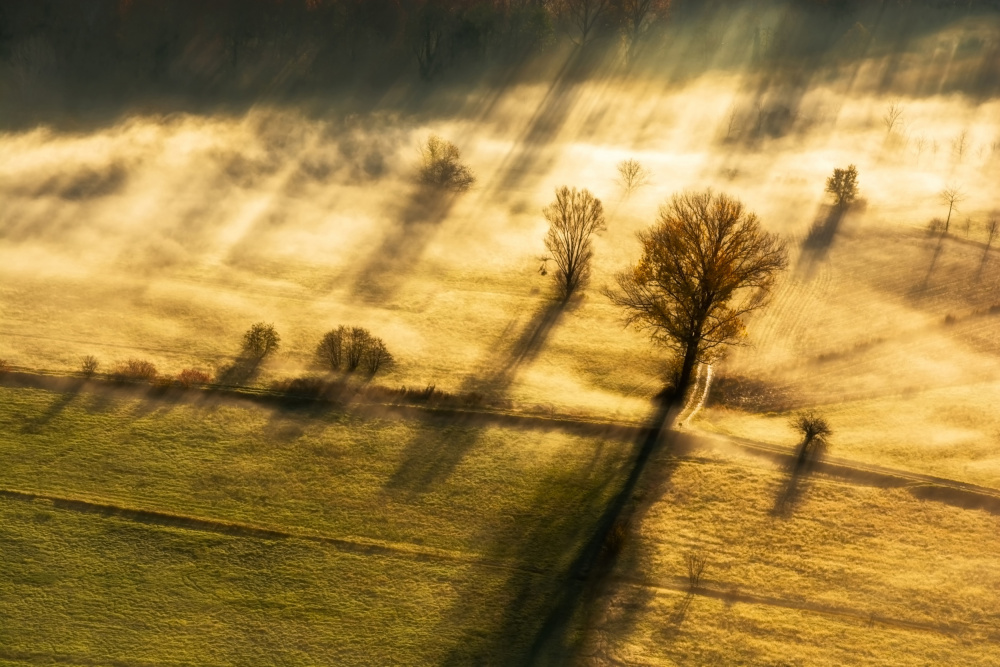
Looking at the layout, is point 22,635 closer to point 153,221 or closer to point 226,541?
point 226,541

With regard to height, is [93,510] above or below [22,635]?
above

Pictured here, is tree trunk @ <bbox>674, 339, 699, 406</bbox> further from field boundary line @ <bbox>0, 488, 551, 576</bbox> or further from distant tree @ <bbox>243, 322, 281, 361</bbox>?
distant tree @ <bbox>243, 322, 281, 361</bbox>

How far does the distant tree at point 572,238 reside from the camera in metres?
68.9

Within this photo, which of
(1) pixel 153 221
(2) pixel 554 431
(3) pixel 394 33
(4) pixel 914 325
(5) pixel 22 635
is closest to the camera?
(5) pixel 22 635

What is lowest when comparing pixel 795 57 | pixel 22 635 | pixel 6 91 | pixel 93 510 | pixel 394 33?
pixel 22 635

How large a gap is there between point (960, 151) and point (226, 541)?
92.2 metres

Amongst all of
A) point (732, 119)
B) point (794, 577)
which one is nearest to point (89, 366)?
point (794, 577)

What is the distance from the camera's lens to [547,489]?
46.8m

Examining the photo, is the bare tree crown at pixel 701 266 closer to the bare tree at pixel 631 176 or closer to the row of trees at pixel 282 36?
the bare tree at pixel 631 176

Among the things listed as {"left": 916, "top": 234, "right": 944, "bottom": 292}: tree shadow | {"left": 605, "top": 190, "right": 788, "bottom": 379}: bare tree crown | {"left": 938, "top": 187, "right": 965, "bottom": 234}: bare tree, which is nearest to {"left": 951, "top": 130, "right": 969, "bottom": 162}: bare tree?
{"left": 938, "top": 187, "right": 965, "bottom": 234}: bare tree

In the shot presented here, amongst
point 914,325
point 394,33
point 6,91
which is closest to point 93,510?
point 914,325

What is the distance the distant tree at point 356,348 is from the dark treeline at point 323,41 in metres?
63.0

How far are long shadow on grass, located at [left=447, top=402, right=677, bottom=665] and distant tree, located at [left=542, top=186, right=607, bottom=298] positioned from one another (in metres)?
23.3

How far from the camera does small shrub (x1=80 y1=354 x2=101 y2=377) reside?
53969 millimetres
